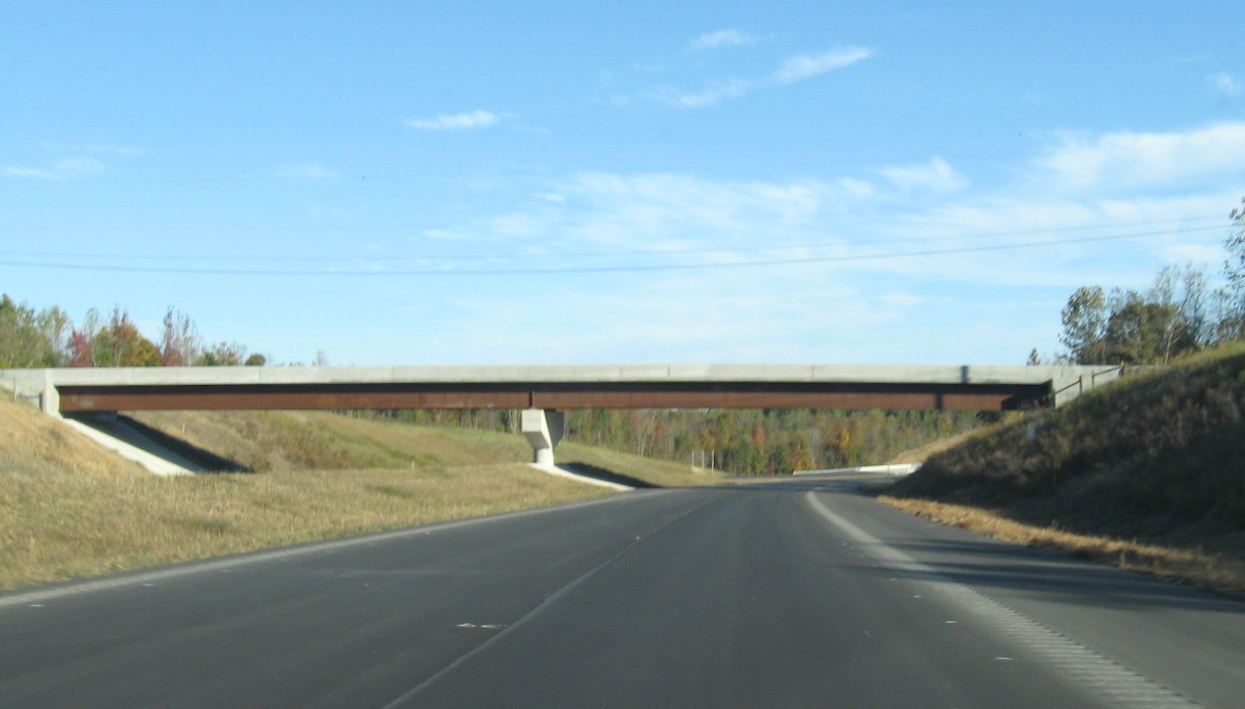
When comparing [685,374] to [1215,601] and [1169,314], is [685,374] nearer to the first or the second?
[1169,314]

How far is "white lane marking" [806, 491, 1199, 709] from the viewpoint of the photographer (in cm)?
773

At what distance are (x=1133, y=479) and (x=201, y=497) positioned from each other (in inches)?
839

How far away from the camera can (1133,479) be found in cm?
2645

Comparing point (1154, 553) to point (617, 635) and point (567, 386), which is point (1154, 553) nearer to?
point (617, 635)

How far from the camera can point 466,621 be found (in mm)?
10781

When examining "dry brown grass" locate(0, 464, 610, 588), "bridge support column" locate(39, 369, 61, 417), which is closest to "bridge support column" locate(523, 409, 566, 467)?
"dry brown grass" locate(0, 464, 610, 588)

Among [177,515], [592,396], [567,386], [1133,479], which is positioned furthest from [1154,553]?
[567,386]

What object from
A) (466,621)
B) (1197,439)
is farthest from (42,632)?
(1197,439)

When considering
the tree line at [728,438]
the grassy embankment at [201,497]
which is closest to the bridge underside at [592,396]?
the grassy embankment at [201,497]

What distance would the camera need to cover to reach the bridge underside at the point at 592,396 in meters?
59.2

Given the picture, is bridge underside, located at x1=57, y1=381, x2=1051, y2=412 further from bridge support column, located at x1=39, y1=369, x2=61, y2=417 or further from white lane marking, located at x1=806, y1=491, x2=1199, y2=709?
white lane marking, located at x1=806, y1=491, x2=1199, y2=709

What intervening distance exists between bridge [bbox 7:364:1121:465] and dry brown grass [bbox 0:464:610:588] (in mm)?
20931

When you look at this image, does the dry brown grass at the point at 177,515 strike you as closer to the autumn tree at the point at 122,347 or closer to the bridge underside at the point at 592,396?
the bridge underside at the point at 592,396

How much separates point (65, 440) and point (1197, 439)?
145ft
